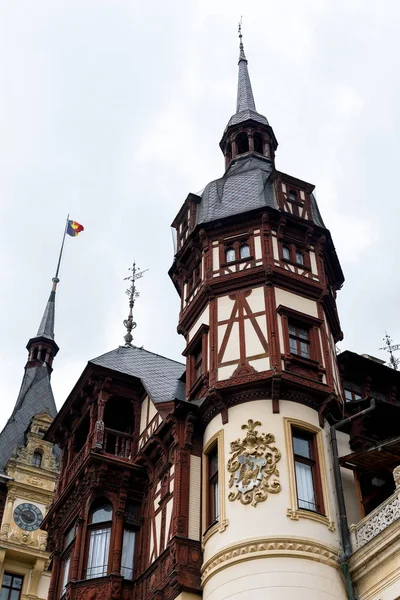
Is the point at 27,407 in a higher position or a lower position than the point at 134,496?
higher

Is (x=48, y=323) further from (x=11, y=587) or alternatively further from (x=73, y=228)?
(x=11, y=587)

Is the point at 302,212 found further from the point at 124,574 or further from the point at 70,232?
the point at 70,232

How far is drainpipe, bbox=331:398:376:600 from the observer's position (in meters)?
22.3

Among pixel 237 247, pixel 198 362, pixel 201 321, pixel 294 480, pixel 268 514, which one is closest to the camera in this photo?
pixel 268 514

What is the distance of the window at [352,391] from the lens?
2989cm

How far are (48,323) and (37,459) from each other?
1801 centimetres

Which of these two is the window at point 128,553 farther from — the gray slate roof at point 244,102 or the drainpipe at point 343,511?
the gray slate roof at point 244,102

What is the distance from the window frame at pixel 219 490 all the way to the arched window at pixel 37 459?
22973mm

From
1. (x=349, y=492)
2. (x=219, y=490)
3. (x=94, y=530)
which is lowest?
(x=219, y=490)

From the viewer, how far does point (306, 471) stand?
24.1m

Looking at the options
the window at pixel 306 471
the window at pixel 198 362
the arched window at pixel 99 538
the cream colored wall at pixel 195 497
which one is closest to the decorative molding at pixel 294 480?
the window at pixel 306 471

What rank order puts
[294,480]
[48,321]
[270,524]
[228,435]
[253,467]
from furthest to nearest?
[48,321]
[228,435]
[253,467]
[294,480]
[270,524]

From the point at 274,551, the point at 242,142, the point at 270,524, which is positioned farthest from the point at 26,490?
the point at 274,551

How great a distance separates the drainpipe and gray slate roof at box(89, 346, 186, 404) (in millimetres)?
5946
